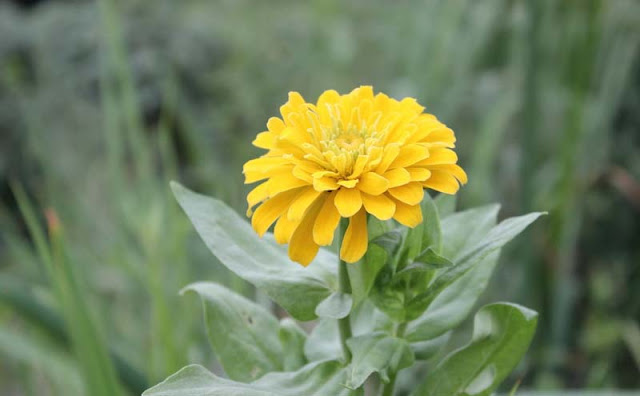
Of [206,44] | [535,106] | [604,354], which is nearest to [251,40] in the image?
[206,44]

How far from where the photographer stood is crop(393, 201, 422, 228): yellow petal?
47 cm

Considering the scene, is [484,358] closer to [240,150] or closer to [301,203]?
[301,203]

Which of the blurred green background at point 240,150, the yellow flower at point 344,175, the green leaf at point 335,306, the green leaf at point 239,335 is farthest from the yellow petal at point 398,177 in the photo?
the blurred green background at point 240,150

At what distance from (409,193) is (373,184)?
25 millimetres

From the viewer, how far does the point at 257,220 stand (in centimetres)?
49

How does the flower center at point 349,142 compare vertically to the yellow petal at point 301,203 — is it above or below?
above

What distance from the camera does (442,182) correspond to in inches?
19.1

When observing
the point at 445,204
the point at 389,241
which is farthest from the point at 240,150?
the point at 389,241

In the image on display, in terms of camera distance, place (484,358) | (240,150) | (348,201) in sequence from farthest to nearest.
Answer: (240,150), (484,358), (348,201)

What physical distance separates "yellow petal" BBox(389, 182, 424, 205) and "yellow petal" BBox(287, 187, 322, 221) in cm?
5

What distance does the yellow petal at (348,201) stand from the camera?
1.49 ft

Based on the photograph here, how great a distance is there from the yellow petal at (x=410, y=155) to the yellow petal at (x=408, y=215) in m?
0.03

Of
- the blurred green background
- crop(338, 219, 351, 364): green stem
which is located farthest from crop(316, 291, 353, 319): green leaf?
the blurred green background

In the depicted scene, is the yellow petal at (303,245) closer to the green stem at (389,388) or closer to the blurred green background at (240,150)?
the green stem at (389,388)
